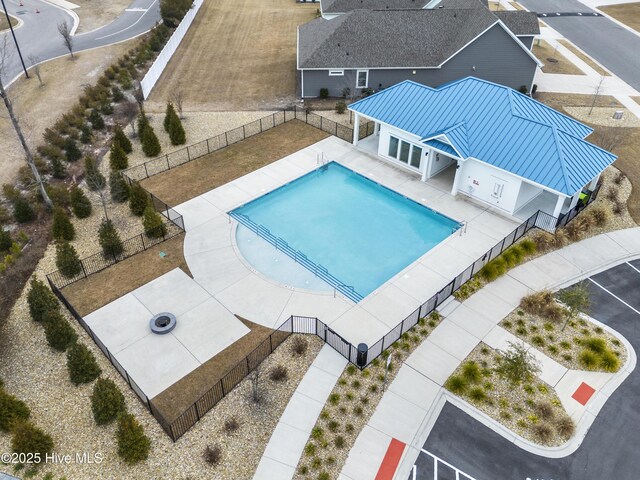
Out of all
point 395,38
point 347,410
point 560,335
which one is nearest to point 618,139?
point 395,38

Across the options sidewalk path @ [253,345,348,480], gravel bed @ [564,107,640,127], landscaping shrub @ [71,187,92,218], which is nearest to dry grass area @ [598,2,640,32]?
gravel bed @ [564,107,640,127]

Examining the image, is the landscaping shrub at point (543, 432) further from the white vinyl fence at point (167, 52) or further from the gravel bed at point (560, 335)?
the white vinyl fence at point (167, 52)

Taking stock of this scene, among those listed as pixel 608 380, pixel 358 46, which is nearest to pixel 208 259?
pixel 608 380

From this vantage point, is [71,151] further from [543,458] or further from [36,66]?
[543,458]

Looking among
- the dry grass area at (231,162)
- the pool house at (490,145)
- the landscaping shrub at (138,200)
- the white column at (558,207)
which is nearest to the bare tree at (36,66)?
the dry grass area at (231,162)

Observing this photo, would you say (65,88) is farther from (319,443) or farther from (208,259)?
(319,443)
